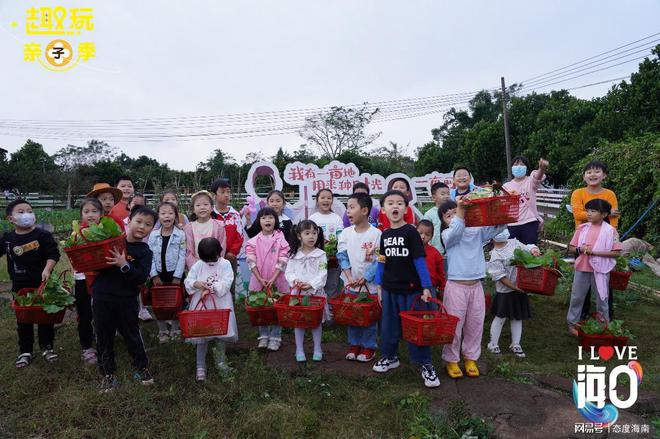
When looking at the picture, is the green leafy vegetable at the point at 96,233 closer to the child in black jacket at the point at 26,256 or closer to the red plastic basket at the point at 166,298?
the red plastic basket at the point at 166,298

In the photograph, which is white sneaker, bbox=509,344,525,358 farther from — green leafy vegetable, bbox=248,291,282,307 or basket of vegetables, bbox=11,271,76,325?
basket of vegetables, bbox=11,271,76,325

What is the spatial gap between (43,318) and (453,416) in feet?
11.8

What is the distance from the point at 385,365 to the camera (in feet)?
12.6

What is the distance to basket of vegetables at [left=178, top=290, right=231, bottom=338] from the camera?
3.47m

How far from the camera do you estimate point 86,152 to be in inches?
1713

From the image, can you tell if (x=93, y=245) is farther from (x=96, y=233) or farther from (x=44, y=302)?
(x=44, y=302)

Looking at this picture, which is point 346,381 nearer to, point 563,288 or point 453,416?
point 453,416

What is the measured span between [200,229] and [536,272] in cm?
335

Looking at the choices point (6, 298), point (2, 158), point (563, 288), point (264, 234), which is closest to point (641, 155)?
point (563, 288)

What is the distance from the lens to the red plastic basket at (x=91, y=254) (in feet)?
10.8

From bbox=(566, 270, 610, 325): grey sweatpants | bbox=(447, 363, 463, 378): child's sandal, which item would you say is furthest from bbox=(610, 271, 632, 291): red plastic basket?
bbox=(447, 363, 463, 378): child's sandal

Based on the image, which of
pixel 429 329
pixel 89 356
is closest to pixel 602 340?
pixel 429 329

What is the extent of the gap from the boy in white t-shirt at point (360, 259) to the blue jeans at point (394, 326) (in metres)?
0.30

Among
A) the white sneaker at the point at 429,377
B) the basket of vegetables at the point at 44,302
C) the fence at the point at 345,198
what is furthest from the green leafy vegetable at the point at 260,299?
the fence at the point at 345,198
